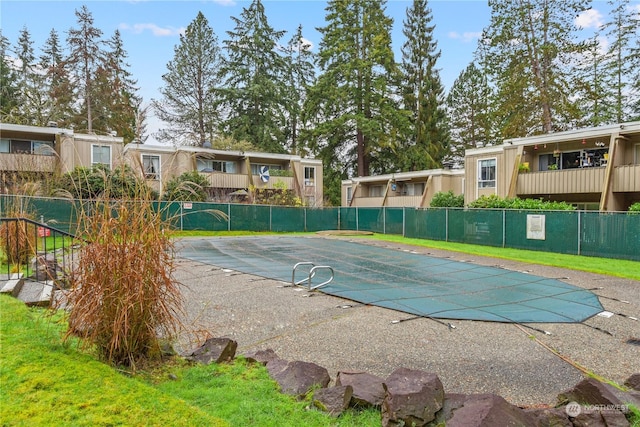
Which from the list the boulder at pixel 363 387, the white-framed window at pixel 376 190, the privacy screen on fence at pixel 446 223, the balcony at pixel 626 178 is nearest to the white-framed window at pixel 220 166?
the privacy screen on fence at pixel 446 223

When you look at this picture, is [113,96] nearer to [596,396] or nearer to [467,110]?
[467,110]

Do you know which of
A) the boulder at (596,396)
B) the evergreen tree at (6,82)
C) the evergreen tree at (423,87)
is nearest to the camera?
the boulder at (596,396)

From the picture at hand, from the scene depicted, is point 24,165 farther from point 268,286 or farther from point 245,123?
point 245,123

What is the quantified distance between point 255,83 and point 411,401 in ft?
125

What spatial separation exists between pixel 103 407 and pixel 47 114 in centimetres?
3626

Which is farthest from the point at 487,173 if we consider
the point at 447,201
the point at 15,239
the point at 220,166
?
the point at 15,239

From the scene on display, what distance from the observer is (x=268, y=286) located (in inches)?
295

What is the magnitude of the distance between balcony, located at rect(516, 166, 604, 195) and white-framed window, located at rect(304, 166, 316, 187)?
15395mm

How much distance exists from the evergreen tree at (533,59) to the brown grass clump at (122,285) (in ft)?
92.7

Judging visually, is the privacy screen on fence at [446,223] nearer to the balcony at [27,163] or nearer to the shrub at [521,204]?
the shrub at [521,204]

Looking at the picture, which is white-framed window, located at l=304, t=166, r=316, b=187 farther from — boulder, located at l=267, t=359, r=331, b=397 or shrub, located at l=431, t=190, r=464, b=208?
boulder, located at l=267, t=359, r=331, b=397

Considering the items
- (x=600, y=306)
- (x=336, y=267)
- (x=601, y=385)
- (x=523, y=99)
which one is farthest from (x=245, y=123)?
(x=601, y=385)

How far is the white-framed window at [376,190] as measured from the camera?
33312mm

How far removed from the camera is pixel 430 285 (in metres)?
7.82
